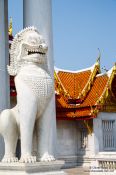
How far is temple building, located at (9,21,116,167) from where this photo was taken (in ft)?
40.9

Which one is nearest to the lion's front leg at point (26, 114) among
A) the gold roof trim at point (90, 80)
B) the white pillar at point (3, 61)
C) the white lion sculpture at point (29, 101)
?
the white lion sculpture at point (29, 101)

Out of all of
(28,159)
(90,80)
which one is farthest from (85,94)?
(28,159)

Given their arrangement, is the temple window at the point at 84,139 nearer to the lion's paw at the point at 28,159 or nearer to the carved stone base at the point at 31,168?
the carved stone base at the point at 31,168

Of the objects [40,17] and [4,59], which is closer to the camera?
[40,17]

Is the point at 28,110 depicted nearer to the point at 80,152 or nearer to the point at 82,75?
the point at 80,152

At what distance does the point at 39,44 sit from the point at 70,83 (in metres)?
9.60

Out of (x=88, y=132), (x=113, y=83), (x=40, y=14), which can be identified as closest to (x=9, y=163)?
(x=40, y=14)

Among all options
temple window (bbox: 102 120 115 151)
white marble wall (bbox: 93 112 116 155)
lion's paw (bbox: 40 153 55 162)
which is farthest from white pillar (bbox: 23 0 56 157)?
temple window (bbox: 102 120 115 151)

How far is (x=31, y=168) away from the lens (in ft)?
13.5

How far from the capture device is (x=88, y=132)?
1269cm

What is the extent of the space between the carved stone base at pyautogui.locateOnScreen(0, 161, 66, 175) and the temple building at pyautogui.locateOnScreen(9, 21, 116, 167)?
25.6 feet

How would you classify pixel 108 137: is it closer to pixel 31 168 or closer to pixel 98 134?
pixel 98 134

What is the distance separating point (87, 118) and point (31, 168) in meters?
8.48

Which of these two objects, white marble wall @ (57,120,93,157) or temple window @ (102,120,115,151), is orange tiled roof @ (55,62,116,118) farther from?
temple window @ (102,120,115,151)
